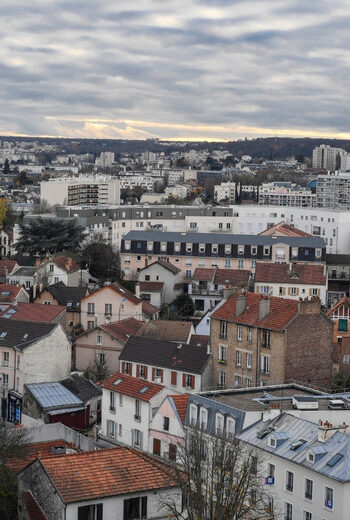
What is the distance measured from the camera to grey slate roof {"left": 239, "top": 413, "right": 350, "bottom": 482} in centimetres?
2773

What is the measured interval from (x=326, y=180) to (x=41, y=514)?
539 feet

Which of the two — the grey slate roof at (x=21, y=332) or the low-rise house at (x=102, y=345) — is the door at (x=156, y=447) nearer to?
the grey slate roof at (x=21, y=332)

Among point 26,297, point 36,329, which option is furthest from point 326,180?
point 36,329

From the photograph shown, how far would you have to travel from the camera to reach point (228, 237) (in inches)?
3172

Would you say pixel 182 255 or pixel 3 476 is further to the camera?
pixel 182 255

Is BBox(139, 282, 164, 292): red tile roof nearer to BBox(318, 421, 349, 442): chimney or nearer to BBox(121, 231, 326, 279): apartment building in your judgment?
BBox(121, 231, 326, 279): apartment building

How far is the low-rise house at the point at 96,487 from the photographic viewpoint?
27453 millimetres

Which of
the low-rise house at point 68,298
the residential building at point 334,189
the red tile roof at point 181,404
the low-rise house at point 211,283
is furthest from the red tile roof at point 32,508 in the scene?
the residential building at point 334,189

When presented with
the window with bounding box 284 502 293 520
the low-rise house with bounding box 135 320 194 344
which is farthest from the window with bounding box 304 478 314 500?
the low-rise house with bounding box 135 320 194 344

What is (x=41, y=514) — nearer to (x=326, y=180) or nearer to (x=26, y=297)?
(x=26, y=297)

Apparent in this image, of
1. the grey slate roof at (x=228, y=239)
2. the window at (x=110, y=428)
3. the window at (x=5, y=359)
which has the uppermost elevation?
the grey slate roof at (x=228, y=239)

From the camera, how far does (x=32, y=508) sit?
2883cm

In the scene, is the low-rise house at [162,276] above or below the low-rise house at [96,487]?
above

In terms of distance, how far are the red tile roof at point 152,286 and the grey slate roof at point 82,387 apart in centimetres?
2267
